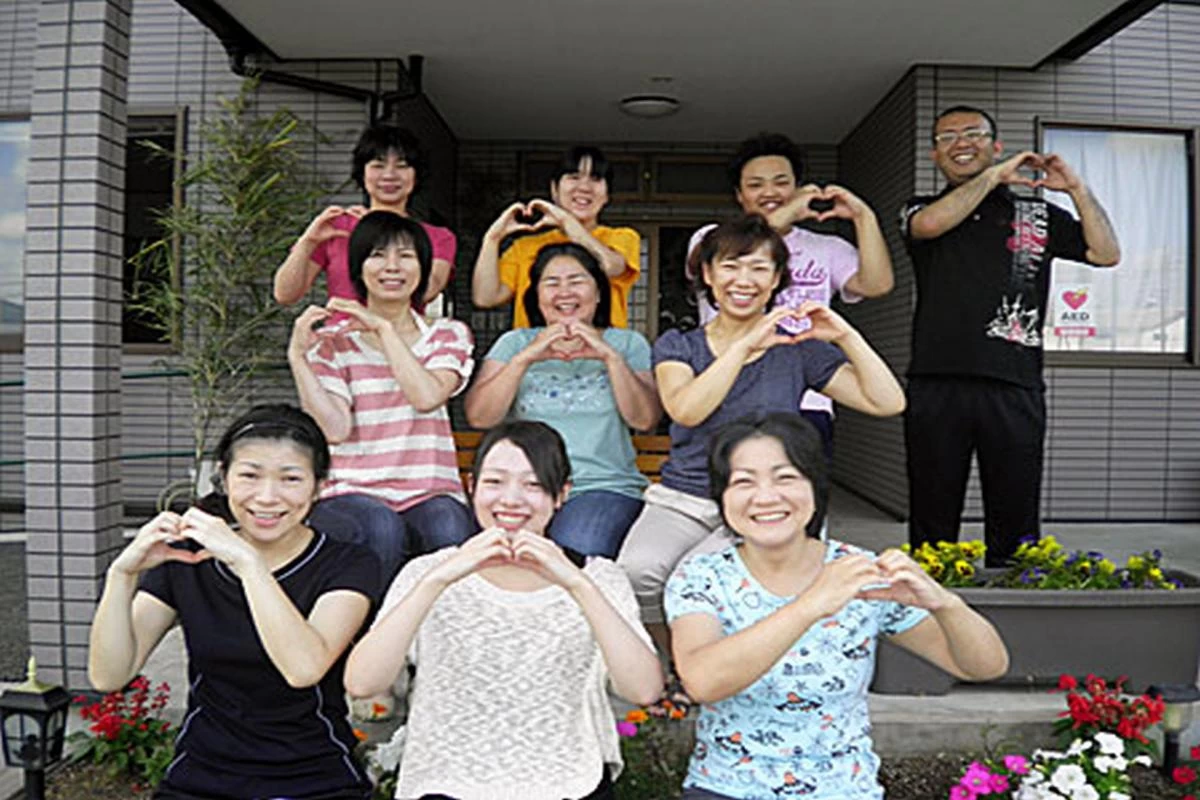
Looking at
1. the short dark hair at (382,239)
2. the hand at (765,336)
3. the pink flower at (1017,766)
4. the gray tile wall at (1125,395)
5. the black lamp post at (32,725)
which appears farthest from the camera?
the gray tile wall at (1125,395)

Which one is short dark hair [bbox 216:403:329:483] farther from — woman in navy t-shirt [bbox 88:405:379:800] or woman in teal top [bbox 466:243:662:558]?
woman in teal top [bbox 466:243:662:558]

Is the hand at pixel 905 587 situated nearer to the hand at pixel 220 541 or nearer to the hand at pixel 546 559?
the hand at pixel 546 559

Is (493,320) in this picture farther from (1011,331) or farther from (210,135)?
(1011,331)

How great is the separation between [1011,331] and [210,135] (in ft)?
13.6

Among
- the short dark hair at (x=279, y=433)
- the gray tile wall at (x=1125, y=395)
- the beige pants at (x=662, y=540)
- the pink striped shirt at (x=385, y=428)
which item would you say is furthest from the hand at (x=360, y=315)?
the gray tile wall at (x=1125, y=395)

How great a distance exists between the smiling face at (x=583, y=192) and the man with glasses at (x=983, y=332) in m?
0.96

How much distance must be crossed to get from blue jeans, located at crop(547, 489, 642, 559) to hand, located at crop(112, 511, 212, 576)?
89cm

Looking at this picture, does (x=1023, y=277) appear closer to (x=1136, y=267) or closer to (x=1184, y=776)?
(x=1184, y=776)

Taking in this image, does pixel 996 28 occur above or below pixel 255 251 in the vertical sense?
above

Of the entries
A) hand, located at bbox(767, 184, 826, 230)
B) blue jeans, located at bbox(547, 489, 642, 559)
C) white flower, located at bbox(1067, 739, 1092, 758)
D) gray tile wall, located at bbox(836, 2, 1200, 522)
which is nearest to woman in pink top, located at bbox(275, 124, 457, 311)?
blue jeans, located at bbox(547, 489, 642, 559)

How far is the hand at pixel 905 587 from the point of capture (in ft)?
4.78

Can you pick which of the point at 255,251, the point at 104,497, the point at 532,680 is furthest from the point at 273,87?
the point at 532,680

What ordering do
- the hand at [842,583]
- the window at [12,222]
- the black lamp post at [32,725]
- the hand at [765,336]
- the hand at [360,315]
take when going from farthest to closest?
the window at [12,222] < the hand at [360,315] < the hand at [765,336] < the black lamp post at [32,725] < the hand at [842,583]

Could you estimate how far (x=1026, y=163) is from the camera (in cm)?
271
